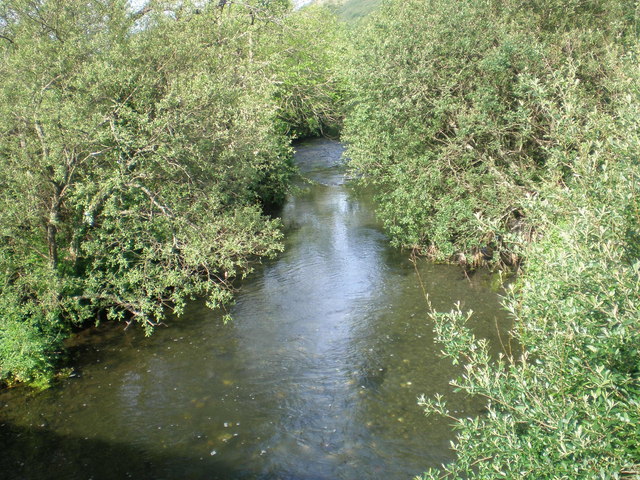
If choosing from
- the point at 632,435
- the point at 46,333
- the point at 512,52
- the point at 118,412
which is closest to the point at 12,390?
the point at 46,333

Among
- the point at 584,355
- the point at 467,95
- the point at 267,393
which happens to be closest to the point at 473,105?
the point at 467,95

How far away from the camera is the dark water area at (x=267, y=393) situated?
32.6 feet

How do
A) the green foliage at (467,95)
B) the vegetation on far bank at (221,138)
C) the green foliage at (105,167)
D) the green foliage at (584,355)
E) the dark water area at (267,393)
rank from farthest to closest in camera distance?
the green foliage at (467,95)
the green foliage at (105,167)
the vegetation on far bank at (221,138)
the dark water area at (267,393)
the green foliage at (584,355)

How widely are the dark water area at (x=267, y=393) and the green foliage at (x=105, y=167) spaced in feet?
4.35

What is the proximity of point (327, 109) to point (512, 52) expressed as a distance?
10146 millimetres

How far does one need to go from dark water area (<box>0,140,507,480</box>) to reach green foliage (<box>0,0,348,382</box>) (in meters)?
1.32

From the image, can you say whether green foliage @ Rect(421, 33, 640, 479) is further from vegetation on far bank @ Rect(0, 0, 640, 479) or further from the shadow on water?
the shadow on water

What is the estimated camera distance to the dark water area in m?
9.95

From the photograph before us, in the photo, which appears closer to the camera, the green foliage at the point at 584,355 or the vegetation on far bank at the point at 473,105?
the green foliage at the point at 584,355

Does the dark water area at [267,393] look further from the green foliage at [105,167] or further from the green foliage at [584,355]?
the green foliage at [584,355]

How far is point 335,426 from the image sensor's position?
1075 centimetres

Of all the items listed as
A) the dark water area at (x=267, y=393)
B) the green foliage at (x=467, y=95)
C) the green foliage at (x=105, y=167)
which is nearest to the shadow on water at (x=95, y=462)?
the dark water area at (x=267, y=393)

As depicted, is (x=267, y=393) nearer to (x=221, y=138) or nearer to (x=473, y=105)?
(x=221, y=138)

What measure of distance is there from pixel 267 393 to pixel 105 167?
791cm
